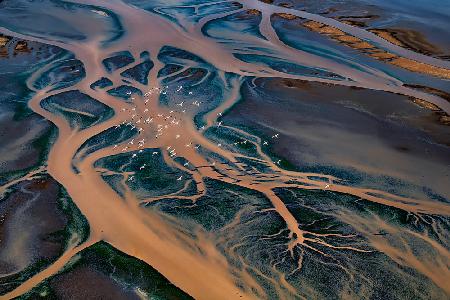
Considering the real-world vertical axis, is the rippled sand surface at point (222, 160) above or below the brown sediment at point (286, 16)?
below

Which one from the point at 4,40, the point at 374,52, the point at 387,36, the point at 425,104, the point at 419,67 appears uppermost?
the point at 387,36

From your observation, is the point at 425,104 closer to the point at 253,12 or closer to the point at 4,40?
the point at 253,12

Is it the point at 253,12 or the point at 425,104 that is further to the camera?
the point at 253,12

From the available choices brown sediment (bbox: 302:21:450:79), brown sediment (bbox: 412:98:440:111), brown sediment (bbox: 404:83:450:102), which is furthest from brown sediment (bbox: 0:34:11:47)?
brown sediment (bbox: 412:98:440:111)

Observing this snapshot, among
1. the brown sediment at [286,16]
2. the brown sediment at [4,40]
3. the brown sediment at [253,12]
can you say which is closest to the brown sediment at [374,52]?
the brown sediment at [286,16]

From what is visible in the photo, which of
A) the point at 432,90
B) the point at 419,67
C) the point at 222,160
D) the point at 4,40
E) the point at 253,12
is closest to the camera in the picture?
the point at 222,160

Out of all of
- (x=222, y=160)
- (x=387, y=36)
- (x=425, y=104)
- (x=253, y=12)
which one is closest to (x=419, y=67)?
(x=425, y=104)

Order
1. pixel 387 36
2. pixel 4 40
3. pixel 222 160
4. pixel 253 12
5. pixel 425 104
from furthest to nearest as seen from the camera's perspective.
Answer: pixel 253 12, pixel 387 36, pixel 4 40, pixel 425 104, pixel 222 160

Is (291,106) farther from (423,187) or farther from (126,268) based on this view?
(126,268)

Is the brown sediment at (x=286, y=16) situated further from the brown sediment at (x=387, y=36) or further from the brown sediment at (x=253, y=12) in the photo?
the brown sediment at (x=387, y=36)
